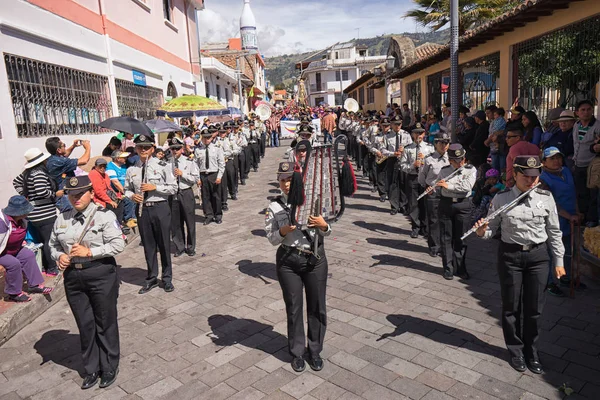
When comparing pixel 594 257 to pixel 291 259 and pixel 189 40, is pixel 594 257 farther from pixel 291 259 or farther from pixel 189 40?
pixel 189 40

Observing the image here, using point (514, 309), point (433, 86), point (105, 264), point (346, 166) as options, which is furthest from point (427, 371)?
point (433, 86)

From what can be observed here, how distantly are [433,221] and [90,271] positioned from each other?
16.8 ft

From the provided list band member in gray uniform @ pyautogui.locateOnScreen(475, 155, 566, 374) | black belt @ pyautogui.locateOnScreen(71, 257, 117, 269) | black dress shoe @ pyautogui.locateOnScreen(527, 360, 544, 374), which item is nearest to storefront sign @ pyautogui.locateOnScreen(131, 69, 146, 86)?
black belt @ pyautogui.locateOnScreen(71, 257, 117, 269)

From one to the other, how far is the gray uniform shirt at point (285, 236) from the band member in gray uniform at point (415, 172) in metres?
4.71

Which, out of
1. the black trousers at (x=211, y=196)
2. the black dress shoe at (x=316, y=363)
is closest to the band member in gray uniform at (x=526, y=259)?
the black dress shoe at (x=316, y=363)

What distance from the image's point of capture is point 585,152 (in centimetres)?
697

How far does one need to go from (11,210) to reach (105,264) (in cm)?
251

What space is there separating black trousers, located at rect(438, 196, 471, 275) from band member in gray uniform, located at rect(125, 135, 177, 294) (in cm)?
393

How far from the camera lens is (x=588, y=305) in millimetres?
5410

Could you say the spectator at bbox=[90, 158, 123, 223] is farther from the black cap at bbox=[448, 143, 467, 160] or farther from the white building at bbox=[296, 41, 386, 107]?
the white building at bbox=[296, 41, 386, 107]

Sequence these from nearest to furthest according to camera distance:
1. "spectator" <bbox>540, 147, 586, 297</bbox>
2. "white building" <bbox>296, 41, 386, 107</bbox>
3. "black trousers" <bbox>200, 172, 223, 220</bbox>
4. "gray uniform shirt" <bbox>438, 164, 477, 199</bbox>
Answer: "spectator" <bbox>540, 147, 586, 297</bbox> → "gray uniform shirt" <bbox>438, 164, 477, 199</bbox> → "black trousers" <bbox>200, 172, 223, 220</bbox> → "white building" <bbox>296, 41, 386, 107</bbox>

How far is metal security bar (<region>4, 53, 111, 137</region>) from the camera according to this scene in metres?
8.26

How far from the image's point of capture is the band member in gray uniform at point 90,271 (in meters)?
4.12

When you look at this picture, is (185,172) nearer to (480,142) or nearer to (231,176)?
(231,176)
